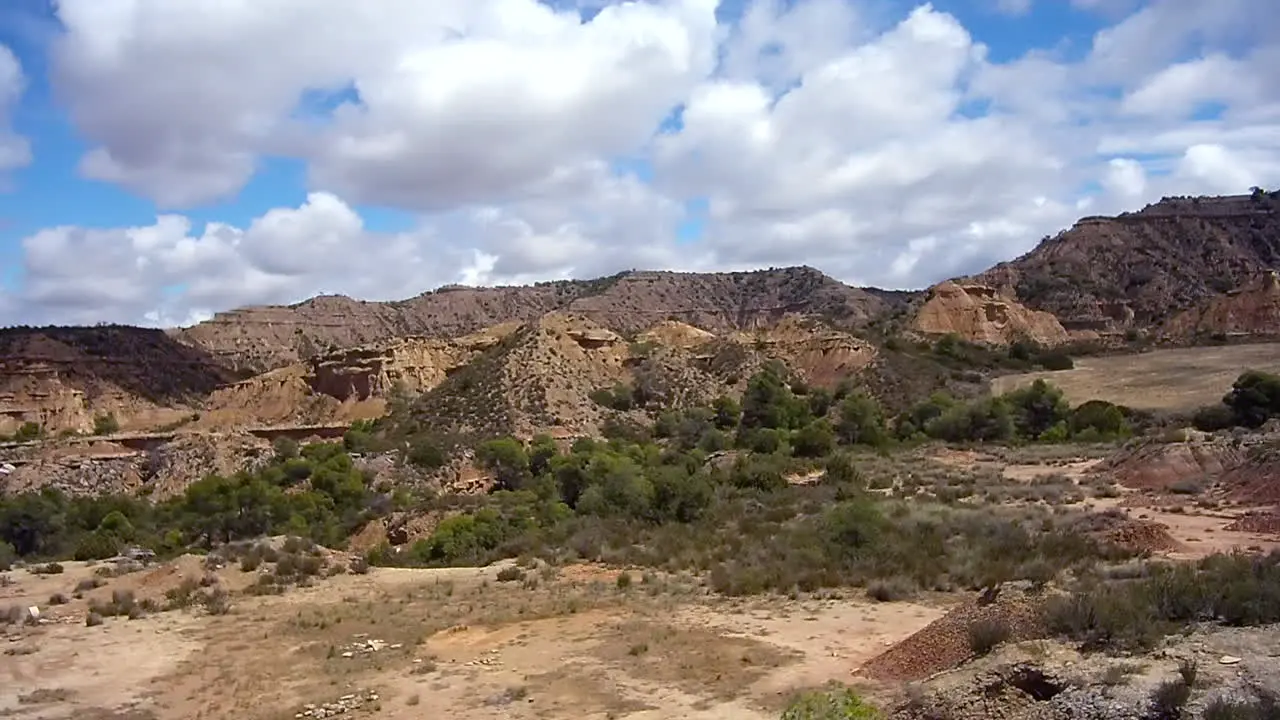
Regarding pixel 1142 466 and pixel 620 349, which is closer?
pixel 1142 466

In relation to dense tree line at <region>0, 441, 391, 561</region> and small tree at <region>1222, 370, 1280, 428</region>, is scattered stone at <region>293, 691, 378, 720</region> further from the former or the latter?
small tree at <region>1222, 370, 1280, 428</region>

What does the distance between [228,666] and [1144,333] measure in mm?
102651

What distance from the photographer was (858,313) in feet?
465

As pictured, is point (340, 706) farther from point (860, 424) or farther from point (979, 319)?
point (979, 319)

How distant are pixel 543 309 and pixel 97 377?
68.8 meters

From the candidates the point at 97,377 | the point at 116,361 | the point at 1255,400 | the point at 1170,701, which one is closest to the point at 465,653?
the point at 1170,701

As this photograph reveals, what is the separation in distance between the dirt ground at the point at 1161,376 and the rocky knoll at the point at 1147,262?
30.1m

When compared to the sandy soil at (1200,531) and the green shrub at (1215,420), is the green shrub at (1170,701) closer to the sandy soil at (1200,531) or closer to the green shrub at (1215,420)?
the sandy soil at (1200,531)

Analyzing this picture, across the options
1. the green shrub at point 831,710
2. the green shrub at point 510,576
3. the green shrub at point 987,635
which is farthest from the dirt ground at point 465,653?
the green shrub at point 831,710

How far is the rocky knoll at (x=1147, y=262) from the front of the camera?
11869 centimetres

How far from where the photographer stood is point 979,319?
341 feet

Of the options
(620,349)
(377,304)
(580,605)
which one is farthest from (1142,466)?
(377,304)

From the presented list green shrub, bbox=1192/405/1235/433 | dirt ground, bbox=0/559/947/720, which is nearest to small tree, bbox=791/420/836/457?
green shrub, bbox=1192/405/1235/433

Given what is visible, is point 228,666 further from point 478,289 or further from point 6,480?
point 478,289
